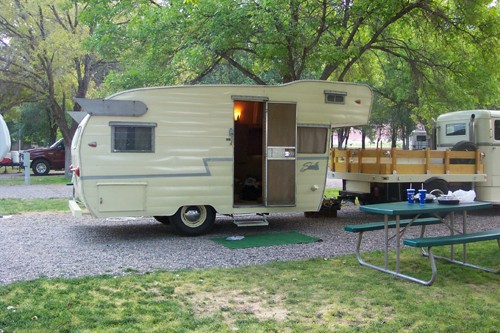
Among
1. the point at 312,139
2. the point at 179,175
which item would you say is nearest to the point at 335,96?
the point at 312,139

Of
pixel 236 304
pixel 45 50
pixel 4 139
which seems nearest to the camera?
pixel 4 139

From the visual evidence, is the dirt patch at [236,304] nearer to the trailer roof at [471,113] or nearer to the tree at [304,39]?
the tree at [304,39]

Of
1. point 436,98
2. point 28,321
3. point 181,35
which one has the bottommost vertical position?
point 28,321

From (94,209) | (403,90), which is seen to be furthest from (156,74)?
(403,90)

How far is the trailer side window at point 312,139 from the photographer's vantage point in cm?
909

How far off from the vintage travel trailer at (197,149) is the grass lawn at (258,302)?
237 cm

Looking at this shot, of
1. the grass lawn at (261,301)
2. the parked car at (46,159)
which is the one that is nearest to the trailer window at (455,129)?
the grass lawn at (261,301)

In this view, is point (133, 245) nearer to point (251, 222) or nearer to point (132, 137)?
point (132, 137)

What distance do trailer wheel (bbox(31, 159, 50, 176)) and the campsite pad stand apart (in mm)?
18477

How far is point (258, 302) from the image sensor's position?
4.96 meters

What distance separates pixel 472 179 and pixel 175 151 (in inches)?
268

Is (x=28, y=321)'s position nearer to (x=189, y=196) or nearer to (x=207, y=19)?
(x=189, y=196)

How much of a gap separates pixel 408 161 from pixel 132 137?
5.83 meters

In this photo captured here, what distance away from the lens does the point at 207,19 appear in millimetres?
11141
